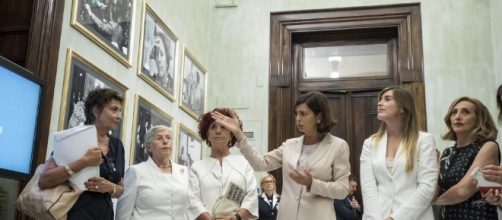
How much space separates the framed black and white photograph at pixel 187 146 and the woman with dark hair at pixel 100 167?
12.9 feet

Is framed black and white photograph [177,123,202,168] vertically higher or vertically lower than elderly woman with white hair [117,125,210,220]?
higher

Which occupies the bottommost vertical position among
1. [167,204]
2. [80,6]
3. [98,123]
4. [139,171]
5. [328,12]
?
[167,204]

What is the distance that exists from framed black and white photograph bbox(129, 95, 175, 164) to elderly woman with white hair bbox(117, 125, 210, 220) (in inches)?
69.4

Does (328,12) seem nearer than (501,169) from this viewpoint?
No

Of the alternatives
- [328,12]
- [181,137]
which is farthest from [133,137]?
[328,12]

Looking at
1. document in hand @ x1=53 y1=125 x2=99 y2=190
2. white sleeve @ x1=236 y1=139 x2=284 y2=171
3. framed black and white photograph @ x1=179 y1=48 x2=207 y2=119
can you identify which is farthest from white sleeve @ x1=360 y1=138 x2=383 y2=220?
framed black and white photograph @ x1=179 y1=48 x2=207 y2=119

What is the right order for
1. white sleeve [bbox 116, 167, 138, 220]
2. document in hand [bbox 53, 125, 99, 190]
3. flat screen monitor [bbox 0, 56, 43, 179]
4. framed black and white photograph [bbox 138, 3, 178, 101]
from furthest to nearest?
framed black and white photograph [bbox 138, 3, 178, 101] < white sleeve [bbox 116, 167, 138, 220] < flat screen monitor [bbox 0, 56, 43, 179] < document in hand [bbox 53, 125, 99, 190]

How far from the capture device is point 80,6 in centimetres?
513

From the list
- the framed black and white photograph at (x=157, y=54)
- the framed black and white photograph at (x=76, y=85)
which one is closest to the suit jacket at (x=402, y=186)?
the framed black and white photograph at (x=76, y=85)

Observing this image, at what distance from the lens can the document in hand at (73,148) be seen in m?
3.37

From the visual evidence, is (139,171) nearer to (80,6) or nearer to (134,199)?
(134,199)

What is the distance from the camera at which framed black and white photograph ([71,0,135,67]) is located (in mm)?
5160

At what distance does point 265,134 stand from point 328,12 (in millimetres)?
2673

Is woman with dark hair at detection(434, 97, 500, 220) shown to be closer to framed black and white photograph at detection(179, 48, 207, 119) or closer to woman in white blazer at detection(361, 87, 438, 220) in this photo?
woman in white blazer at detection(361, 87, 438, 220)
